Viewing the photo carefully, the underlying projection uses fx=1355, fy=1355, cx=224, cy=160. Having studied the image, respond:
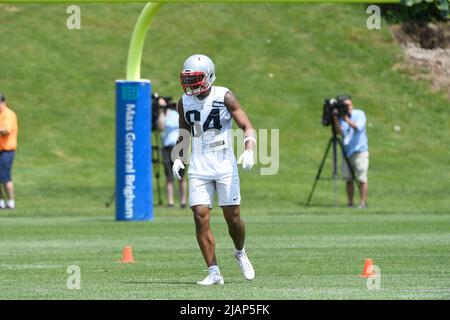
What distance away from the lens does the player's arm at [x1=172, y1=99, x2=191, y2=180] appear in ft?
42.7

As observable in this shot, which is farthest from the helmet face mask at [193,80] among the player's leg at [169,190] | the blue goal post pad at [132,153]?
the player's leg at [169,190]

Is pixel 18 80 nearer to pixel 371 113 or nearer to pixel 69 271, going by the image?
pixel 371 113

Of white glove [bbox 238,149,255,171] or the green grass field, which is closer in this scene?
white glove [bbox 238,149,255,171]

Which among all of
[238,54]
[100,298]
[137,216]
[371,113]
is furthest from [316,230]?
[238,54]

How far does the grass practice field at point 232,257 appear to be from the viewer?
11.9 meters

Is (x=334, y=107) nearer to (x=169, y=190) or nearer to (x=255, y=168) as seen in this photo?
(x=169, y=190)

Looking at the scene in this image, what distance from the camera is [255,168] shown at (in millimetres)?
32344

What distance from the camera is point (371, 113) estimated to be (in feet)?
123

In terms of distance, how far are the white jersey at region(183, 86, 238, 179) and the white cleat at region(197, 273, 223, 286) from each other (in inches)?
37.2

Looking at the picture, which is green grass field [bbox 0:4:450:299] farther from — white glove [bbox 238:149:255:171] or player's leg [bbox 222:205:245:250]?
white glove [bbox 238:149:255:171]

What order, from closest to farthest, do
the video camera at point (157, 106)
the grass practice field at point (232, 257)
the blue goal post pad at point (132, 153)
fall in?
the grass practice field at point (232, 257) < the blue goal post pad at point (132, 153) < the video camera at point (157, 106)

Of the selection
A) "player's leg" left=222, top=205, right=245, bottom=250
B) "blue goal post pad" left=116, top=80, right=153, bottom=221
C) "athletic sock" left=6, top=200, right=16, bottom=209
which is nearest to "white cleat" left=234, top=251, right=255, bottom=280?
"player's leg" left=222, top=205, right=245, bottom=250

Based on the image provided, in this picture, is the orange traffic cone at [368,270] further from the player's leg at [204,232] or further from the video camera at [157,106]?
the video camera at [157,106]

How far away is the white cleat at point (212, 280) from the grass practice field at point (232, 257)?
0.28 feet
